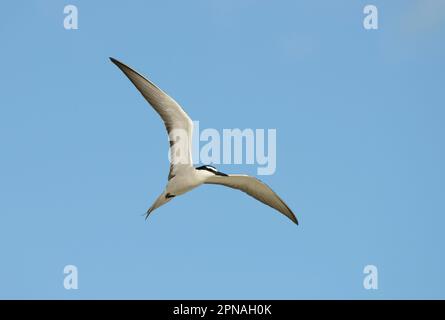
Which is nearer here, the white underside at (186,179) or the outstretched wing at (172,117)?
the outstretched wing at (172,117)

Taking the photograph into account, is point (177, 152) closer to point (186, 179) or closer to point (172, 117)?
point (186, 179)

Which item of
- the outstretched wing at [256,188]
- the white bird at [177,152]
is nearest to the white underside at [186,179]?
the white bird at [177,152]

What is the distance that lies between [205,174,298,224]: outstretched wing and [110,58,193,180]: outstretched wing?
88 cm

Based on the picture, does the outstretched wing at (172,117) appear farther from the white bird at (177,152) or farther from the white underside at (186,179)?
the white underside at (186,179)

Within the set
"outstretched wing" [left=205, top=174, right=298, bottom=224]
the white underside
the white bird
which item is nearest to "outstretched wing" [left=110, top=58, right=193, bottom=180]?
the white bird

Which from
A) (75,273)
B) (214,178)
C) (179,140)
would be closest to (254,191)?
(214,178)

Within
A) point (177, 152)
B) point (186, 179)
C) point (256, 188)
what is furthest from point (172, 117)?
point (256, 188)

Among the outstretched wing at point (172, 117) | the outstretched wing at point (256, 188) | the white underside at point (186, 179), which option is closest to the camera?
the outstretched wing at point (172, 117)

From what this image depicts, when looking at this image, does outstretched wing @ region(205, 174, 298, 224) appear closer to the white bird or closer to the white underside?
the white bird

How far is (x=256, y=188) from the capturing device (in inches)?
620

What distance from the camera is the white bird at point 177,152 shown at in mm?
14289

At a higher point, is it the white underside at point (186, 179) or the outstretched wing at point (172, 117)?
the outstretched wing at point (172, 117)
